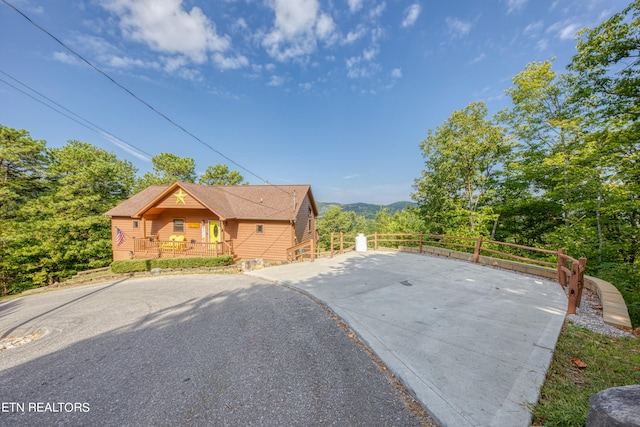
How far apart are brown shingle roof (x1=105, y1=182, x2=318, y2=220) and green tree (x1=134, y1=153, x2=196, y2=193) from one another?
8.23m

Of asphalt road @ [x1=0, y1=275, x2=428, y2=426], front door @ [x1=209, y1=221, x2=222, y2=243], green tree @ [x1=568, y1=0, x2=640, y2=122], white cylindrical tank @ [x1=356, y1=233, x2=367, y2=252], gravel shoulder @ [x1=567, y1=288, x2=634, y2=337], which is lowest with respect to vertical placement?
gravel shoulder @ [x1=567, y1=288, x2=634, y2=337]

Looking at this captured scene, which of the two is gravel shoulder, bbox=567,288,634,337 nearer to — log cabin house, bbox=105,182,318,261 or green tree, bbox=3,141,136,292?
log cabin house, bbox=105,182,318,261

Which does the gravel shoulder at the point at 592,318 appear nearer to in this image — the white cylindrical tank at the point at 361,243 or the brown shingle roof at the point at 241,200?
the white cylindrical tank at the point at 361,243

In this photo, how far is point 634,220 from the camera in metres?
10.7

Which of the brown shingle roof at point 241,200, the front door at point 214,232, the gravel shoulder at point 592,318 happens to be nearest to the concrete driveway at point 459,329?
the gravel shoulder at point 592,318

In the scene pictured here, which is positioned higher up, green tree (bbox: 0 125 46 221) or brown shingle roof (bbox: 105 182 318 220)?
green tree (bbox: 0 125 46 221)

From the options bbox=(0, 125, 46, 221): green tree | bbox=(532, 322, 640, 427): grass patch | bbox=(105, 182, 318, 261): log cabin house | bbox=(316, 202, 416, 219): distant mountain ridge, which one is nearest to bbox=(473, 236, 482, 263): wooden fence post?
bbox=(532, 322, 640, 427): grass patch

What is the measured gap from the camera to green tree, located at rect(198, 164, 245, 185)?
1110 inches

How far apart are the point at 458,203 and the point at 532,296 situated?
36.2ft

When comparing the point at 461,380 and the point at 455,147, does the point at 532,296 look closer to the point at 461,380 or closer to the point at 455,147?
the point at 461,380

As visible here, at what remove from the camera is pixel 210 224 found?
49.7ft

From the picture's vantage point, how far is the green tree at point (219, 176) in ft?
92.5

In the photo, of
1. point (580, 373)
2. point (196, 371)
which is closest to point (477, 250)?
point (580, 373)

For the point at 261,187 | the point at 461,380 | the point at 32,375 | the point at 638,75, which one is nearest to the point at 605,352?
the point at 461,380
